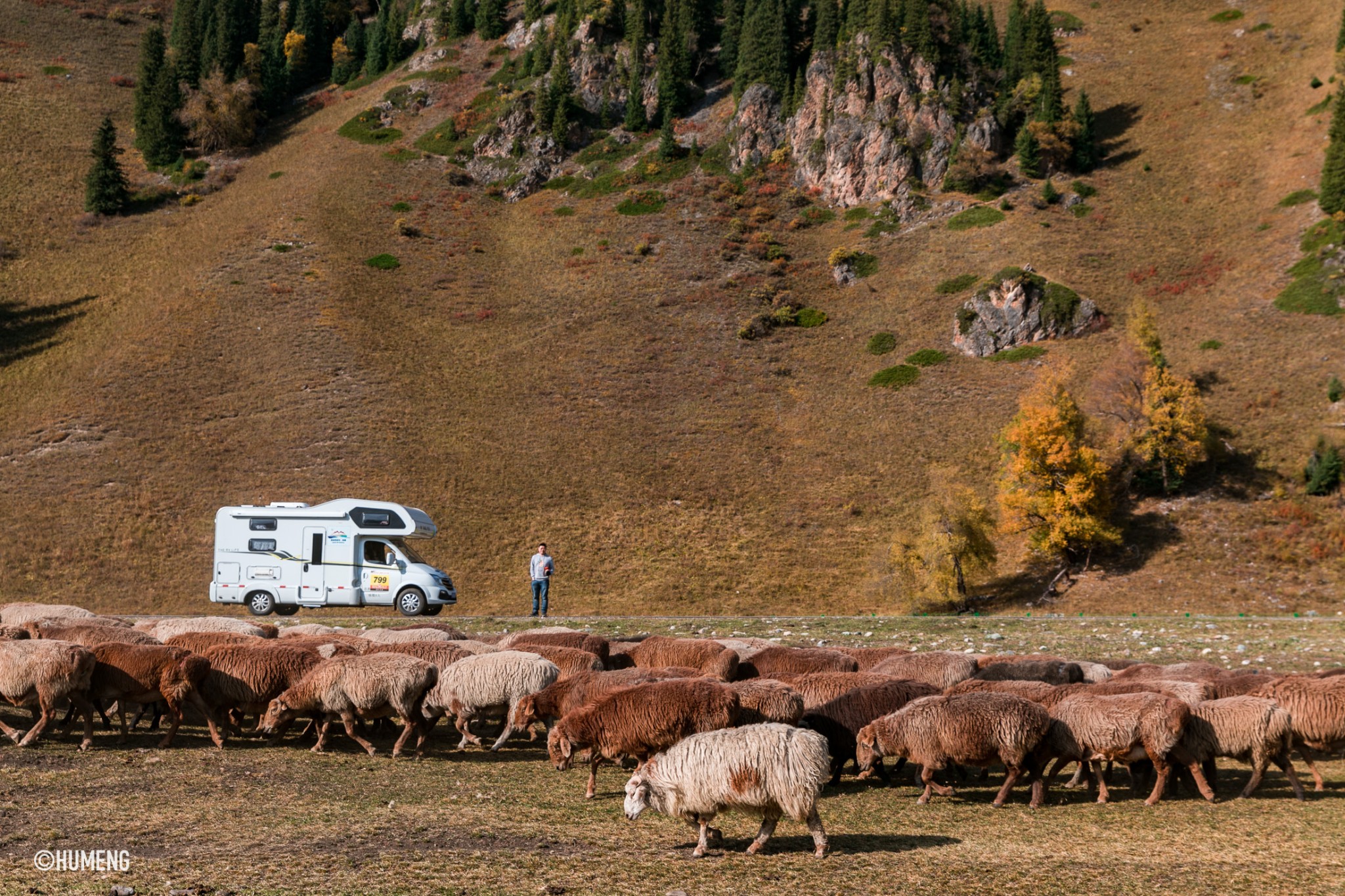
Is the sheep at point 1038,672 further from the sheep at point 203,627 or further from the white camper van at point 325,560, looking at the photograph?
the white camper van at point 325,560

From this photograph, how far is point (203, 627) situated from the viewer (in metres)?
21.2

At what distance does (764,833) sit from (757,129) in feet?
315

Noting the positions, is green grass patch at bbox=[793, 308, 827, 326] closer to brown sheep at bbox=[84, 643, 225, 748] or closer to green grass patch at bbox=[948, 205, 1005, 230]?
green grass patch at bbox=[948, 205, 1005, 230]

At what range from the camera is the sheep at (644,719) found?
1161 centimetres

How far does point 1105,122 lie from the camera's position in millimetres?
96562

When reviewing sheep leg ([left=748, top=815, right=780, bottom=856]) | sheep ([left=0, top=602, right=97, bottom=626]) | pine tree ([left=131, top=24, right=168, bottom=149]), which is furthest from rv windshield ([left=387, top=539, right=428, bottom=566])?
pine tree ([left=131, top=24, right=168, bottom=149])

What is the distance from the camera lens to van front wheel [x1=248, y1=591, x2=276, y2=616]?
35344 millimetres

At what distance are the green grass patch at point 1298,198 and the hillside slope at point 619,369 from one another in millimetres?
1236

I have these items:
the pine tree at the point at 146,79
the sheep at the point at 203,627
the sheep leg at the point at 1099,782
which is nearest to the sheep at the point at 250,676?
the sheep at the point at 203,627

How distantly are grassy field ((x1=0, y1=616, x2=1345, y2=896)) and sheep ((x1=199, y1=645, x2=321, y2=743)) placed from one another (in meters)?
0.72

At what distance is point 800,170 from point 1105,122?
31614mm

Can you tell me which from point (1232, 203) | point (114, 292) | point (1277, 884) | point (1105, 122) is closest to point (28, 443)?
point (114, 292)

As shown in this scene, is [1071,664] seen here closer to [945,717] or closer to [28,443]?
[945,717]

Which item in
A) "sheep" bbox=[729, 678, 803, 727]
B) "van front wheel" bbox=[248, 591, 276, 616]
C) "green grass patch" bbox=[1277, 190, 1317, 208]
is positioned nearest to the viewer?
"sheep" bbox=[729, 678, 803, 727]
